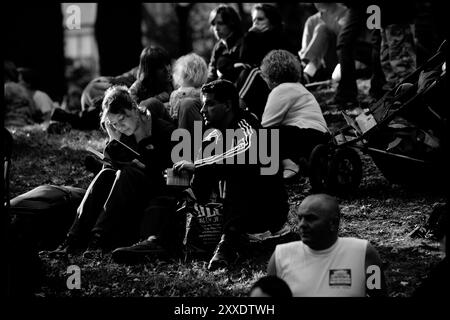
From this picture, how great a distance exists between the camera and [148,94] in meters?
9.94

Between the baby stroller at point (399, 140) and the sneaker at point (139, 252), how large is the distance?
180cm

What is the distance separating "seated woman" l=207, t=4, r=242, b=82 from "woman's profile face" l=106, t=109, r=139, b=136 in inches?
116

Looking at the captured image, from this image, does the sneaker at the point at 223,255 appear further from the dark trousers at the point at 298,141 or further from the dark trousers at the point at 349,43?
the dark trousers at the point at 349,43

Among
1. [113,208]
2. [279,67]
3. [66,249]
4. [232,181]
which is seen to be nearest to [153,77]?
[279,67]

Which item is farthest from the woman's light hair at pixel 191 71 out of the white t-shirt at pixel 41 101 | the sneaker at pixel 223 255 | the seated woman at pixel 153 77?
the white t-shirt at pixel 41 101

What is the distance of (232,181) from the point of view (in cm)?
773

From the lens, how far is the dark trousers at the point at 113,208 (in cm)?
807

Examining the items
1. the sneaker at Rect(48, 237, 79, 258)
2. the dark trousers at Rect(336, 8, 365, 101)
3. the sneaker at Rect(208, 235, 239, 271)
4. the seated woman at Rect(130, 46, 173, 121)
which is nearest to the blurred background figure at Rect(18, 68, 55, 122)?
the dark trousers at Rect(336, 8, 365, 101)

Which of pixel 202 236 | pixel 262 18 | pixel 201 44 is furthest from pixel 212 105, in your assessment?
pixel 201 44

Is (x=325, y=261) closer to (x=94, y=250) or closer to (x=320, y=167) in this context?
(x=94, y=250)

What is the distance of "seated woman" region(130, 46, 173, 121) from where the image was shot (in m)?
9.69

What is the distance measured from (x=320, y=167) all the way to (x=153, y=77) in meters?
1.95

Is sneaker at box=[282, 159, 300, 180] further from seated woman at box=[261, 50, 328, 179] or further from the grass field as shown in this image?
the grass field

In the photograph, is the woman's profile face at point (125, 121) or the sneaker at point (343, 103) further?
the sneaker at point (343, 103)
